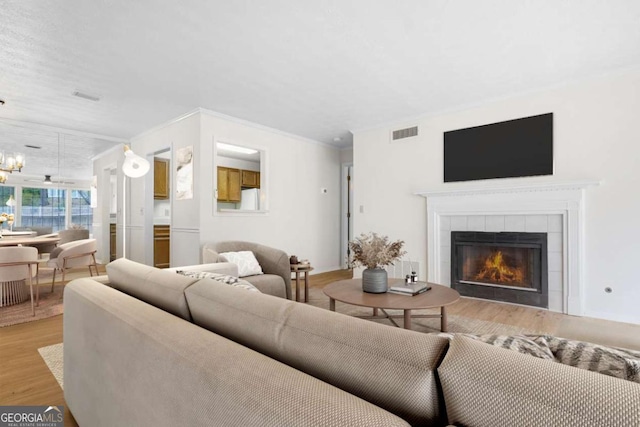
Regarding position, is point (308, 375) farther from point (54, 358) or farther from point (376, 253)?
point (54, 358)

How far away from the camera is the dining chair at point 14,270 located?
337cm

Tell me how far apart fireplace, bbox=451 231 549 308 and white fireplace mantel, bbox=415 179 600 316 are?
0.69ft

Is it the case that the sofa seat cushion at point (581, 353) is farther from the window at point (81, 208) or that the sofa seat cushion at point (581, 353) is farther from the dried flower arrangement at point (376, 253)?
the window at point (81, 208)

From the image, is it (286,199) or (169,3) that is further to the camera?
(286,199)

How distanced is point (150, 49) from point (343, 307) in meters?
3.17

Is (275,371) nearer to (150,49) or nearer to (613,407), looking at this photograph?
(613,407)

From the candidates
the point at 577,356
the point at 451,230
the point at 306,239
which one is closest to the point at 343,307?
the point at 451,230

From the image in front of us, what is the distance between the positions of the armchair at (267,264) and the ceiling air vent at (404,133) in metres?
2.49

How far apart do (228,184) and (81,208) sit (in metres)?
2.64

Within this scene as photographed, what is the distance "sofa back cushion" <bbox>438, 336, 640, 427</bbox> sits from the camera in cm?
46

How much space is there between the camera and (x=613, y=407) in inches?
17.9

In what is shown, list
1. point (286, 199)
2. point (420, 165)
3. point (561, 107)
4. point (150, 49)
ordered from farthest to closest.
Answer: point (286, 199)
point (420, 165)
point (561, 107)
point (150, 49)

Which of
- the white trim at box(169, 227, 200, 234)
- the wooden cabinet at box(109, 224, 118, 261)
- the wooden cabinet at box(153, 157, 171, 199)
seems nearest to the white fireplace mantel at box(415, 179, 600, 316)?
Result: the white trim at box(169, 227, 200, 234)

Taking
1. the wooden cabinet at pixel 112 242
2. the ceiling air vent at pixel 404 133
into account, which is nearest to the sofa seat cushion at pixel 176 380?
the ceiling air vent at pixel 404 133
